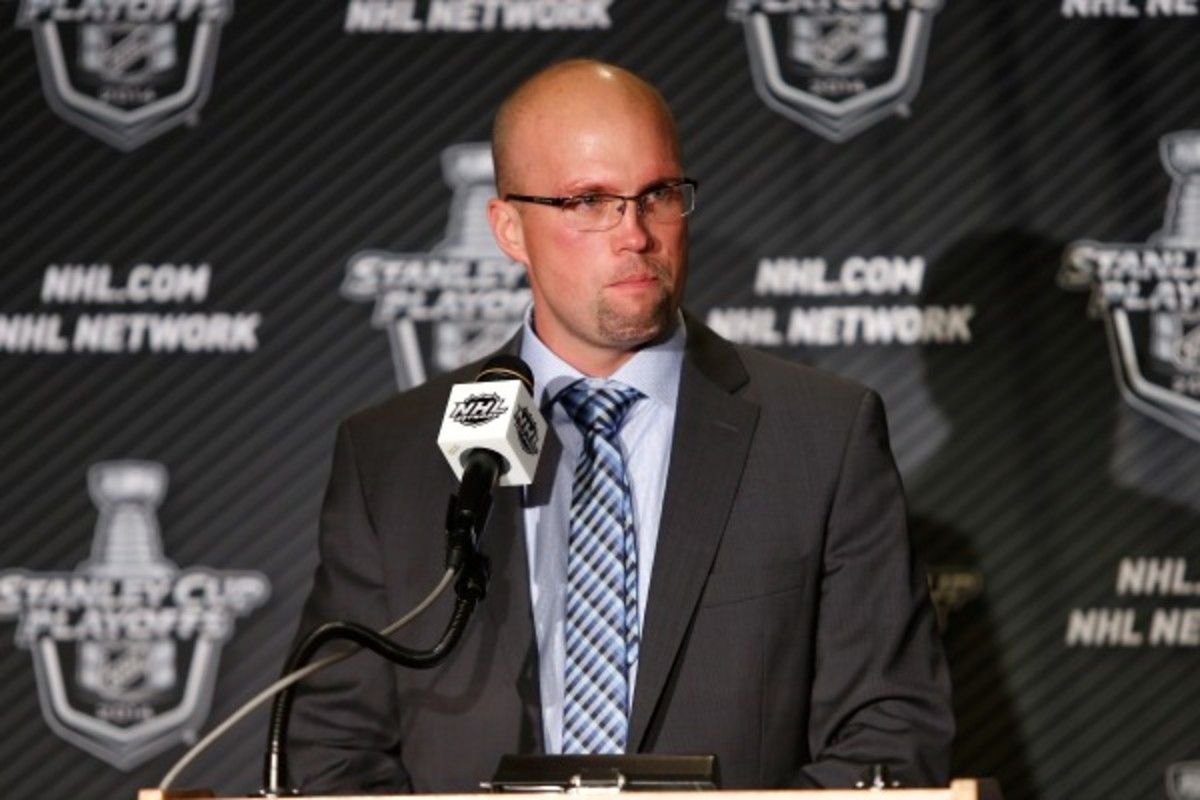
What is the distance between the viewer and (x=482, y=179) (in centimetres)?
414

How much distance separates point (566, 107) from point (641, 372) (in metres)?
0.43

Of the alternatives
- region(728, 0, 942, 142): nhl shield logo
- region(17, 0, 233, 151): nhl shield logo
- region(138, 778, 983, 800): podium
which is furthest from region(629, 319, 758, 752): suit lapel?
region(17, 0, 233, 151): nhl shield logo

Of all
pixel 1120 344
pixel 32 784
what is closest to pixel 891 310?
pixel 1120 344

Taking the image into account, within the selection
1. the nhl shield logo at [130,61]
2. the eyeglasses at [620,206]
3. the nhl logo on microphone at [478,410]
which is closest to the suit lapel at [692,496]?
the eyeglasses at [620,206]

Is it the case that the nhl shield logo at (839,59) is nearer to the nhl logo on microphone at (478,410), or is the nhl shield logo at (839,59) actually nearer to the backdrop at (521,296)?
the backdrop at (521,296)

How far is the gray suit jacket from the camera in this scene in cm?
284

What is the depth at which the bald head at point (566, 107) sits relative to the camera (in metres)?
2.99

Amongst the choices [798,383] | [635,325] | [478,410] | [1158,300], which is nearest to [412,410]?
[635,325]

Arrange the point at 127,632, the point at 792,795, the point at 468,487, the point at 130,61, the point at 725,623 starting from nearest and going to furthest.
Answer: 1. the point at 792,795
2. the point at 468,487
3. the point at 725,623
4. the point at 127,632
5. the point at 130,61

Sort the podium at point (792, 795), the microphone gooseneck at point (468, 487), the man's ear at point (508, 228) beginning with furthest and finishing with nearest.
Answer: the man's ear at point (508, 228), the microphone gooseneck at point (468, 487), the podium at point (792, 795)

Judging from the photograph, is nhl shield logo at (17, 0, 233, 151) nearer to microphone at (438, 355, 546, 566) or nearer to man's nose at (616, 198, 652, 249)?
man's nose at (616, 198, 652, 249)

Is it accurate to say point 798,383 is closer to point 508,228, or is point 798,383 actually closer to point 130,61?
point 508,228

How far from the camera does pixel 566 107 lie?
9.95 feet

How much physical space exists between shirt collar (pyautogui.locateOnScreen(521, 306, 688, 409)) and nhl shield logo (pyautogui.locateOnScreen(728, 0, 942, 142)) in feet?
3.68
